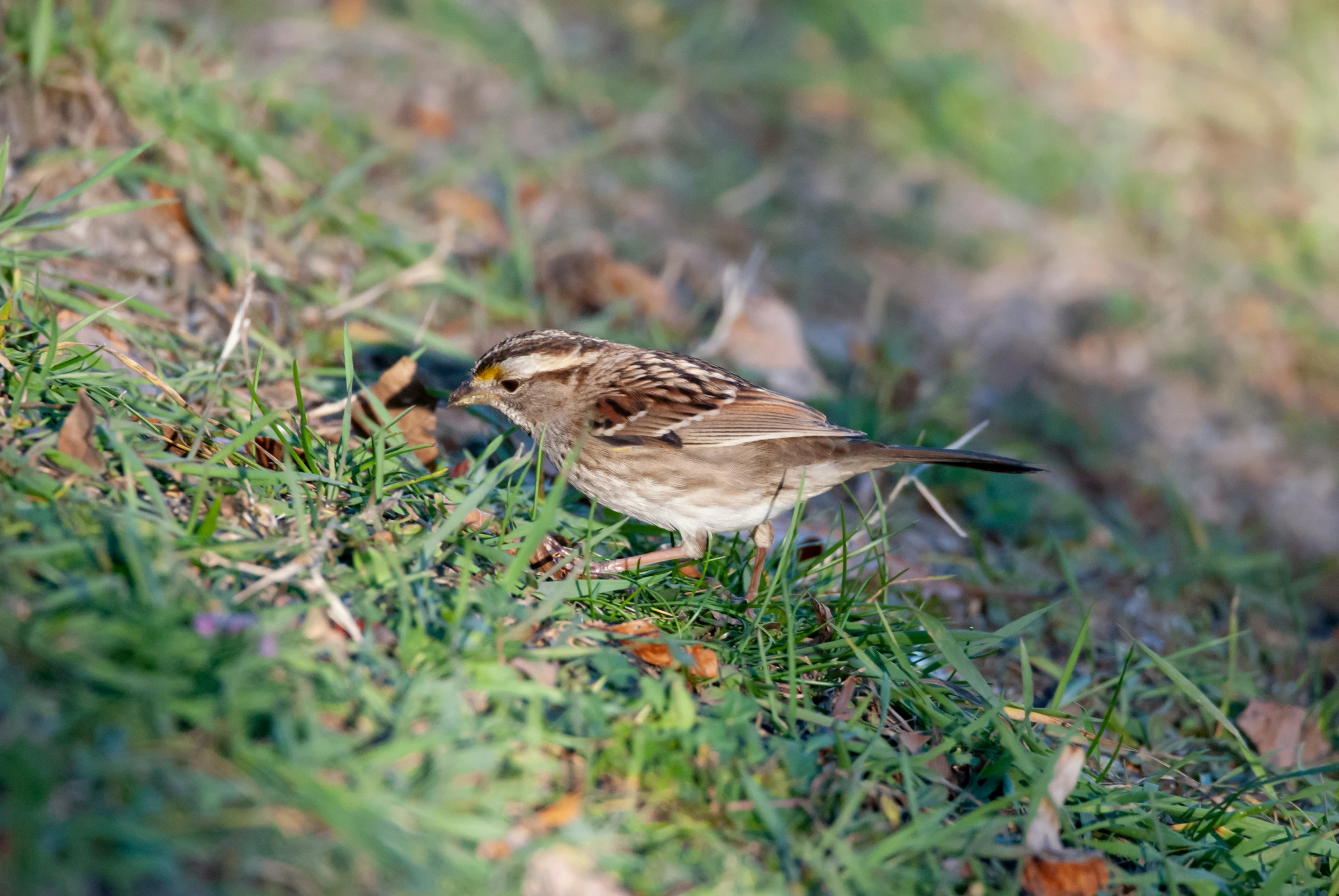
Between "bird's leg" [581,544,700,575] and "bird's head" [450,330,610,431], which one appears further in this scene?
"bird's head" [450,330,610,431]

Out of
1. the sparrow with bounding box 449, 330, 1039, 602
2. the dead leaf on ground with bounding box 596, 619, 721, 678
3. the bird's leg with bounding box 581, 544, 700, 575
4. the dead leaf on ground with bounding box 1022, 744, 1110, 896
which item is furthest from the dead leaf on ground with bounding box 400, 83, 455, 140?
the dead leaf on ground with bounding box 1022, 744, 1110, 896

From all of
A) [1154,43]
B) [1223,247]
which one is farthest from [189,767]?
[1154,43]

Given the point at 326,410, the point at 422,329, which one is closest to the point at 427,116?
the point at 422,329

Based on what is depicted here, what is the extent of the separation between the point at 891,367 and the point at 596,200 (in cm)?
231

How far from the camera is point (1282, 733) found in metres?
4.42

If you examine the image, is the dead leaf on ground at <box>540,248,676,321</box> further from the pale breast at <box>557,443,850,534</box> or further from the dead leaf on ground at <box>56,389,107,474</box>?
the dead leaf on ground at <box>56,389,107,474</box>

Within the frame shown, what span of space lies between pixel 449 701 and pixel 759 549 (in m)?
1.71

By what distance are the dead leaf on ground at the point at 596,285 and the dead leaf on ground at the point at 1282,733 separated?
3.57m

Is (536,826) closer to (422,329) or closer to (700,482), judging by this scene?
(700,482)

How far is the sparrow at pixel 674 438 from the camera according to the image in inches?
168

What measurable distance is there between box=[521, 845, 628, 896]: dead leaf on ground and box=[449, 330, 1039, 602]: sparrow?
1409 millimetres

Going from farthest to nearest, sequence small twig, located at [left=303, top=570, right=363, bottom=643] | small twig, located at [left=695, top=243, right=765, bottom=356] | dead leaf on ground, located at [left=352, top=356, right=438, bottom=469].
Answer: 1. small twig, located at [left=695, top=243, right=765, bottom=356]
2. dead leaf on ground, located at [left=352, top=356, right=438, bottom=469]
3. small twig, located at [left=303, top=570, right=363, bottom=643]

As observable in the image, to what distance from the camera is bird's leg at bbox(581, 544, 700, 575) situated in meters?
3.93

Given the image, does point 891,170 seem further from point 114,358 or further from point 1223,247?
point 114,358
